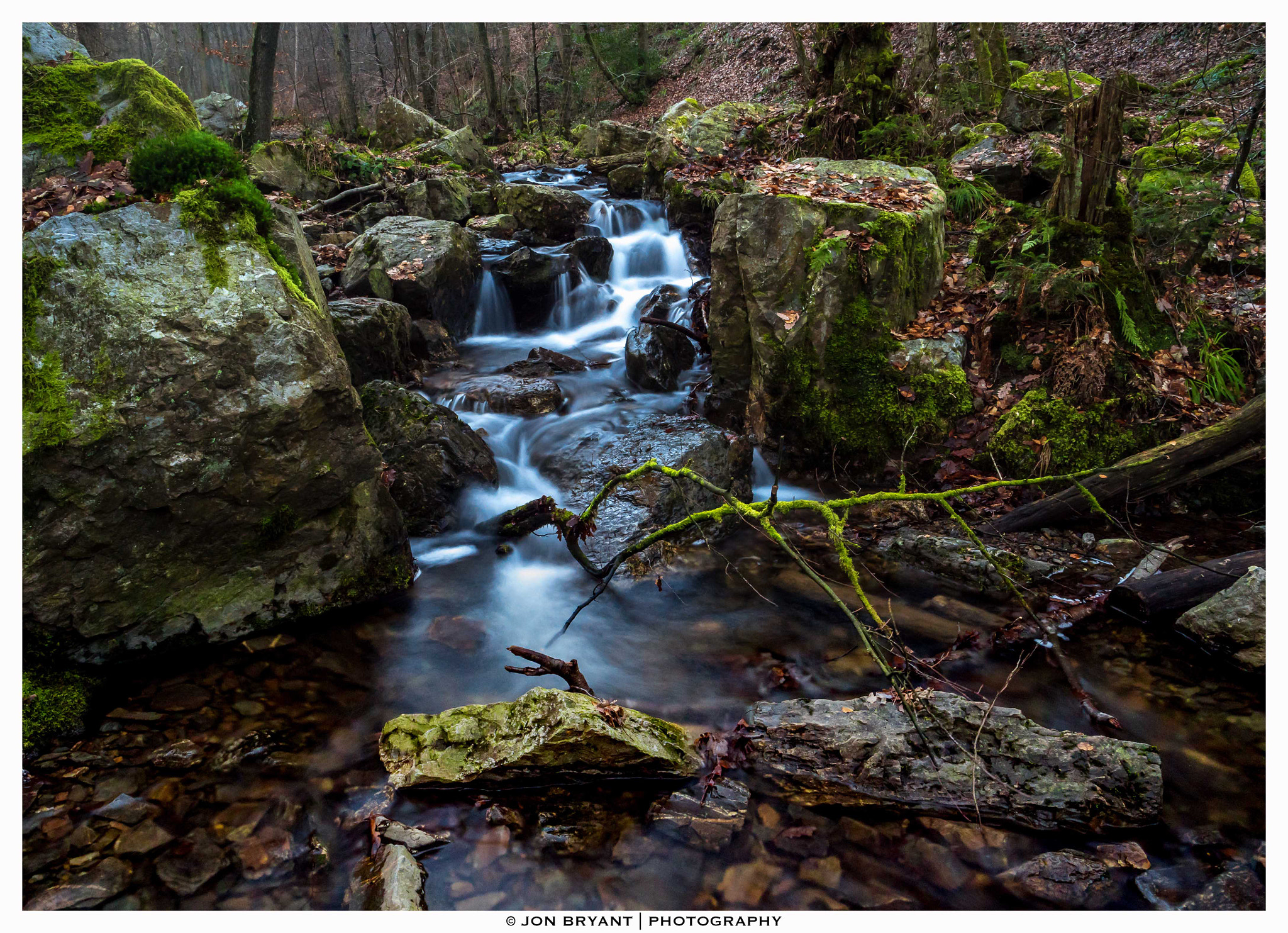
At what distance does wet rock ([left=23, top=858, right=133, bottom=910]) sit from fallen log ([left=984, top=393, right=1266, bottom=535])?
18.5ft

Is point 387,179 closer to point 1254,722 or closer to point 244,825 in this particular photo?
point 244,825

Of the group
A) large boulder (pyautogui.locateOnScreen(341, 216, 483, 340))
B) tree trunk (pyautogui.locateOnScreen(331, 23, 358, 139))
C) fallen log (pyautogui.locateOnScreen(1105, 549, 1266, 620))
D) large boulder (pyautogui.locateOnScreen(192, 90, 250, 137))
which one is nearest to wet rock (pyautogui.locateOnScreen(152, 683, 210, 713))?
fallen log (pyautogui.locateOnScreen(1105, 549, 1266, 620))

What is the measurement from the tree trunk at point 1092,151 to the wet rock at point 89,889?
7.93 m

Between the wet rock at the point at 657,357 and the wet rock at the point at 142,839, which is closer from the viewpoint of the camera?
the wet rock at the point at 142,839

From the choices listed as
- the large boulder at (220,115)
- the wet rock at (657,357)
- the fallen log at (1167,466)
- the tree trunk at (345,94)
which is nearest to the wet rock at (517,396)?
the wet rock at (657,357)

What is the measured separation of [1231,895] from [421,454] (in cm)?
564

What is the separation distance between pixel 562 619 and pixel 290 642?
1.80m

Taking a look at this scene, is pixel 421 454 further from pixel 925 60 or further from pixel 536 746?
pixel 925 60

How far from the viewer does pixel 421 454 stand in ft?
19.0

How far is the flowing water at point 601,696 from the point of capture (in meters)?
2.79

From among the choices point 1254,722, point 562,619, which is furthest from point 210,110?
point 1254,722

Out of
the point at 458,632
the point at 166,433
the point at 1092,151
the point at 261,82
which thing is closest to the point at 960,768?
the point at 458,632

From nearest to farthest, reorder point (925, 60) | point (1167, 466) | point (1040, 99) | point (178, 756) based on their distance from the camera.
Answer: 1. point (178, 756)
2. point (1167, 466)
3. point (1040, 99)
4. point (925, 60)

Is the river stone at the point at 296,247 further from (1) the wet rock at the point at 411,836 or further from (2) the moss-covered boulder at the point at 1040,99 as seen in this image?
(2) the moss-covered boulder at the point at 1040,99
